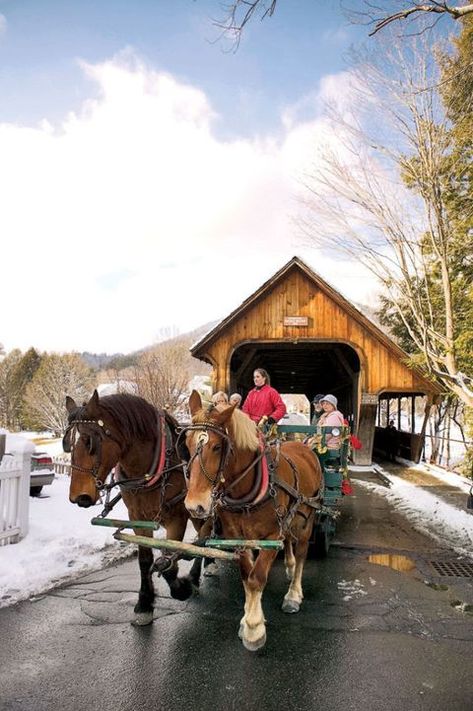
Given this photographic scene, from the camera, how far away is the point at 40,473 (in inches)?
417

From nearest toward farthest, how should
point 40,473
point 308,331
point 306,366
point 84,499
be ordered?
point 84,499 → point 40,473 → point 308,331 → point 306,366

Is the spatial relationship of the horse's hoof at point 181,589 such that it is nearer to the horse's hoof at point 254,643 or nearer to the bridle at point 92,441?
the horse's hoof at point 254,643

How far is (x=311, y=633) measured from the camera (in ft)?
13.2

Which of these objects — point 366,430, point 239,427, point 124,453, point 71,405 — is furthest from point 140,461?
point 366,430

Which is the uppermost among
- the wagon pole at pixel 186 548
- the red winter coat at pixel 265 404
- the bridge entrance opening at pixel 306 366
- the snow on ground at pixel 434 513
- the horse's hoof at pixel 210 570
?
the bridge entrance opening at pixel 306 366

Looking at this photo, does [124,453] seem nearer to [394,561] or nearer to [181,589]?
[181,589]

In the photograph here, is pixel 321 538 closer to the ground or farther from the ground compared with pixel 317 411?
closer to the ground

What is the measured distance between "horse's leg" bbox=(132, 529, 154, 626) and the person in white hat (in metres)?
2.96

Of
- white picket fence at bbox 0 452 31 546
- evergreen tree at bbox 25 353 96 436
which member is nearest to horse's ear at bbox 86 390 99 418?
white picket fence at bbox 0 452 31 546

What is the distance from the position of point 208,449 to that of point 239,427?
438 mm

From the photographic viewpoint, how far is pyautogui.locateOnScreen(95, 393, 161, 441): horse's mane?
4238mm

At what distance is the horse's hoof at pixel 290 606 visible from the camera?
4453mm

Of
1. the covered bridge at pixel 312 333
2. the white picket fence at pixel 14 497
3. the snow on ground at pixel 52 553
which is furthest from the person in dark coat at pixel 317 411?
the covered bridge at pixel 312 333

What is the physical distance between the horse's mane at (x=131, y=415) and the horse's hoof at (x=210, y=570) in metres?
2.24
